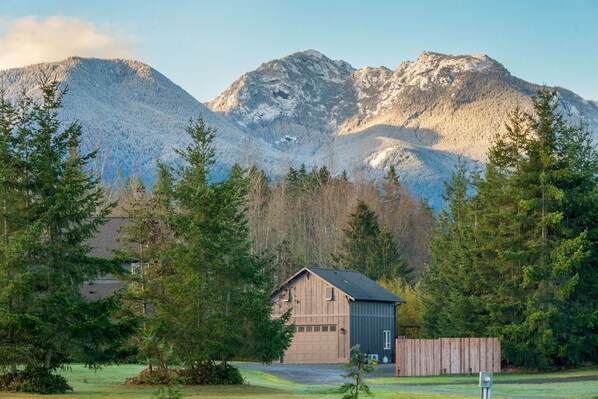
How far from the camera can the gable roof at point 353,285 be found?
226ft

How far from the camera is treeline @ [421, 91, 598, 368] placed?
168 ft

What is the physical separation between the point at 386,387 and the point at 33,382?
14816 mm

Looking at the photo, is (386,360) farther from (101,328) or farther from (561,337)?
(101,328)

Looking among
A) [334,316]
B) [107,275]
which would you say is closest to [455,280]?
[334,316]

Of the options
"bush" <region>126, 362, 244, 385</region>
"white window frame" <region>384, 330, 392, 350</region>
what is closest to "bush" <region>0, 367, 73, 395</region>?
"bush" <region>126, 362, 244, 385</region>

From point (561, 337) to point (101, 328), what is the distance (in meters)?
28.3

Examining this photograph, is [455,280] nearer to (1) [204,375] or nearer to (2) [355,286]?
(2) [355,286]

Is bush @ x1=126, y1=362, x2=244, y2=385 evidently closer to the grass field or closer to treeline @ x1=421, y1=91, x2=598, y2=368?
the grass field

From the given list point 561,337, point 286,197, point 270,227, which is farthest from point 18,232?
point 286,197

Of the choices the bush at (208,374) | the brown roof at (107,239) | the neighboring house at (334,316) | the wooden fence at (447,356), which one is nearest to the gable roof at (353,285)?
the neighboring house at (334,316)

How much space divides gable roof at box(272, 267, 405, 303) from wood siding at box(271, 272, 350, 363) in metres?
0.39

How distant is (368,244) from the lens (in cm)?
8931

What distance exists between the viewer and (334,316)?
68.8 metres

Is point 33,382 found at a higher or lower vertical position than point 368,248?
lower
